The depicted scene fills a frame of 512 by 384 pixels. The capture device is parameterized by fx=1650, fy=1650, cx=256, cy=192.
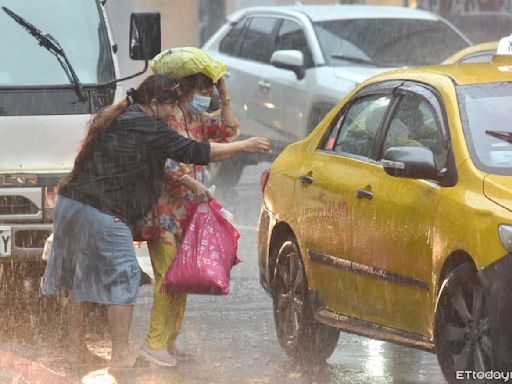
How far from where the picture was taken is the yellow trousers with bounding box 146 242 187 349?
891 cm

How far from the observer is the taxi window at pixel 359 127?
334 inches

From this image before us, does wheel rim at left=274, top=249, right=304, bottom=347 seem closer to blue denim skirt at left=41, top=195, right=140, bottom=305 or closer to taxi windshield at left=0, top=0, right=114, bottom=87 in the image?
blue denim skirt at left=41, top=195, right=140, bottom=305

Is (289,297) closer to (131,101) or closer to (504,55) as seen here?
(131,101)

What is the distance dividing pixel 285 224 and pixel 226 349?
33.0 inches

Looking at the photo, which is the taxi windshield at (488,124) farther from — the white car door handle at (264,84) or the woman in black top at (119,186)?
the white car door handle at (264,84)

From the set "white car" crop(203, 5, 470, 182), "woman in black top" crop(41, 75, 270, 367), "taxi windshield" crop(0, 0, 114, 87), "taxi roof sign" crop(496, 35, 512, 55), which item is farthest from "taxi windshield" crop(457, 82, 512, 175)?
"white car" crop(203, 5, 470, 182)

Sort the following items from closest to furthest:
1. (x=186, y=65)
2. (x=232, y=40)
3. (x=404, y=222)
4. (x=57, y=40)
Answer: (x=404, y=222) < (x=186, y=65) < (x=57, y=40) < (x=232, y=40)

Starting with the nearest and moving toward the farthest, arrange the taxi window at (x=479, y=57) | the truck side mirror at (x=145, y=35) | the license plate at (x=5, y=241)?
1. the license plate at (x=5, y=241)
2. the truck side mirror at (x=145, y=35)
3. the taxi window at (x=479, y=57)

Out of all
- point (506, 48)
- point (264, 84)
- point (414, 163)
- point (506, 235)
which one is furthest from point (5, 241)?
point (264, 84)

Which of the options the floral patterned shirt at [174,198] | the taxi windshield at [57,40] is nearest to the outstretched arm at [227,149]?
the floral patterned shirt at [174,198]

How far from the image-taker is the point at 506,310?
6.75 meters

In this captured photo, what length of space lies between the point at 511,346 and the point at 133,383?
2332 millimetres

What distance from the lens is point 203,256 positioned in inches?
345

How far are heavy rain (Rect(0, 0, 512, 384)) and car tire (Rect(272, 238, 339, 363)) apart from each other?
0.4 inches
